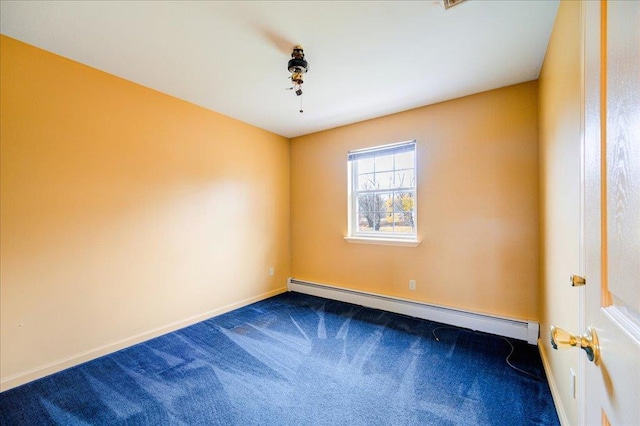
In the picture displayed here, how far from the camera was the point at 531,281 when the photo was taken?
2.52 metres

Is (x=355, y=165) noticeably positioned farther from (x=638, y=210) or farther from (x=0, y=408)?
(x=0, y=408)

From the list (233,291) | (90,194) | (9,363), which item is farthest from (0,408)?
(233,291)

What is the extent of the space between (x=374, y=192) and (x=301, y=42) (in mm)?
2085

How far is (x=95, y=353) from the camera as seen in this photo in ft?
7.51

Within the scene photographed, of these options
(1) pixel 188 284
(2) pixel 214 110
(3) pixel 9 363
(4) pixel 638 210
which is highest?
(2) pixel 214 110

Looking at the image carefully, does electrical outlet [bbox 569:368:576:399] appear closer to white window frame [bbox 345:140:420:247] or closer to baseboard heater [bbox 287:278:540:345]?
baseboard heater [bbox 287:278:540:345]

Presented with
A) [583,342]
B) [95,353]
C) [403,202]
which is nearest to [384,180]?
[403,202]

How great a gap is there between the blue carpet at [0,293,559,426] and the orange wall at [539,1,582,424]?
344 mm

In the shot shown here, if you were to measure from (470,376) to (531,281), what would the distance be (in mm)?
1156

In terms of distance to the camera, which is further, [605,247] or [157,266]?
[157,266]

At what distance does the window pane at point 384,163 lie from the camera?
11.3 feet

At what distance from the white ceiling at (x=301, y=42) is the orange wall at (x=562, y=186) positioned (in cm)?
38

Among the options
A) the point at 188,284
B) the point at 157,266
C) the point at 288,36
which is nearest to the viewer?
the point at 288,36

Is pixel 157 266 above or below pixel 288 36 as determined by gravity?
below
